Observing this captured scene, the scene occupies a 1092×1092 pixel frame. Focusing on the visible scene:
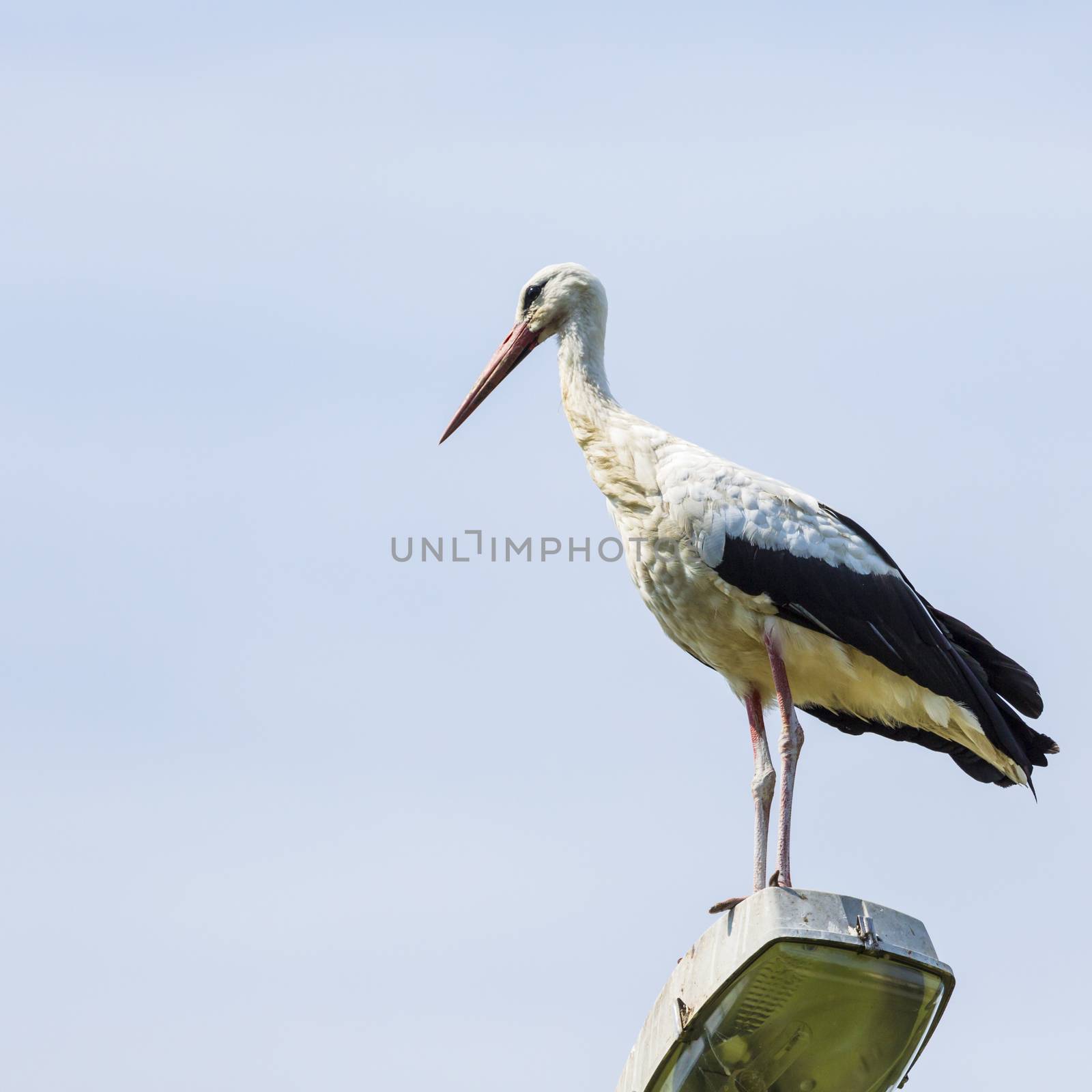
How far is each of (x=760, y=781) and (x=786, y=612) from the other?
2.70ft

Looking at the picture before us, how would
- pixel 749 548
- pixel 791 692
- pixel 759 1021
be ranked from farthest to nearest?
pixel 791 692
pixel 749 548
pixel 759 1021

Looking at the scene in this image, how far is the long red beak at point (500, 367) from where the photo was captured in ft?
29.5

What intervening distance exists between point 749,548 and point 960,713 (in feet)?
4.56

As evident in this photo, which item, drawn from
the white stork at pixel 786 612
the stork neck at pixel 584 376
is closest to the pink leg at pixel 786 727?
the white stork at pixel 786 612

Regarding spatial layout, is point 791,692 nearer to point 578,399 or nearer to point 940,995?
point 578,399

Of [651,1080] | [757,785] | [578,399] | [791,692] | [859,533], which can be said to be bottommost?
[651,1080]

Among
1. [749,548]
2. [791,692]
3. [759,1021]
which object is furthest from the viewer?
[791,692]

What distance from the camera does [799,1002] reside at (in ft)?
18.5

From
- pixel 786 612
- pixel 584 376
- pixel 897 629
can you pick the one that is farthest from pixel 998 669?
pixel 584 376

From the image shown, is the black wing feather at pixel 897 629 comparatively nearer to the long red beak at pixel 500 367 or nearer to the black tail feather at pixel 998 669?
the black tail feather at pixel 998 669

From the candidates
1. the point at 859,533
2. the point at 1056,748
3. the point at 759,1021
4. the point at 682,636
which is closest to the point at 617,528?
the point at 682,636

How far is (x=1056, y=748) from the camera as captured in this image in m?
7.89

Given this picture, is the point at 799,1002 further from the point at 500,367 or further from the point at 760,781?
the point at 500,367

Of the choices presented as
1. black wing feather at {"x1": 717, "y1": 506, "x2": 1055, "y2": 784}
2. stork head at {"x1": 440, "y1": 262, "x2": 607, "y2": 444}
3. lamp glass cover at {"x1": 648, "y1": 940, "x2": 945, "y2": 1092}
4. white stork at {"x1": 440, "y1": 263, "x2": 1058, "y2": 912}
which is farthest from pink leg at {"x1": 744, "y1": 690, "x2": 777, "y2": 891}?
stork head at {"x1": 440, "y1": 262, "x2": 607, "y2": 444}
